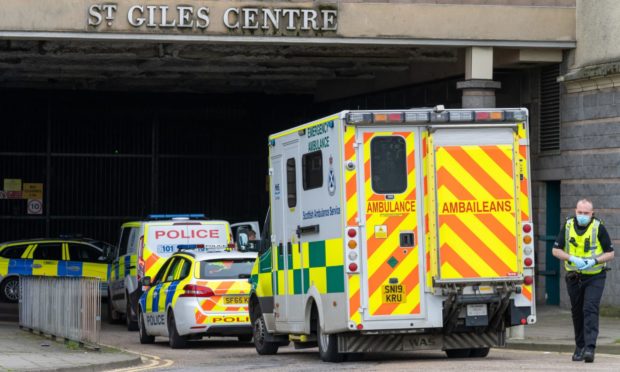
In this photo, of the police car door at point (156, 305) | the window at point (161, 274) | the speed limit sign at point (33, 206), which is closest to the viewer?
the police car door at point (156, 305)

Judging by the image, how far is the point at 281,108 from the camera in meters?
39.6

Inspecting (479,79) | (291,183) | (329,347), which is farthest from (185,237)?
(329,347)

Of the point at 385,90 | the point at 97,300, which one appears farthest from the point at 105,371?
the point at 385,90

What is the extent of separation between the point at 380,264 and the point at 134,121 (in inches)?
1007

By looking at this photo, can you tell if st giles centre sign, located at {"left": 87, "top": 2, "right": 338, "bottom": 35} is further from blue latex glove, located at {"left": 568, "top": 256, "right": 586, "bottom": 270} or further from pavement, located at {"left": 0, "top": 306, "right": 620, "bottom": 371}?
blue latex glove, located at {"left": 568, "top": 256, "right": 586, "bottom": 270}

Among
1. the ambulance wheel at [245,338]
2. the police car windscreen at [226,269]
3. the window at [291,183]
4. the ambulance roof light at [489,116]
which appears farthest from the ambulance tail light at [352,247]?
the ambulance wheel at [245,338]

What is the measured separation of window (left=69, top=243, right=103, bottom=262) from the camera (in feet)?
104

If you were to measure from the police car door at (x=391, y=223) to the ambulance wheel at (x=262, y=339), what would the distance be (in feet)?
9.83

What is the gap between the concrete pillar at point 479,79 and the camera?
2525 centimetres

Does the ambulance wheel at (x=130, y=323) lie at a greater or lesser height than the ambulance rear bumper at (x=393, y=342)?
lesser

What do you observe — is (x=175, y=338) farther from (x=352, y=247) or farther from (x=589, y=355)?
(x=589, y=355)

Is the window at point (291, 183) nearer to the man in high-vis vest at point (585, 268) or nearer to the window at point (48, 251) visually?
the man in high-vis vest at point (585, 268)

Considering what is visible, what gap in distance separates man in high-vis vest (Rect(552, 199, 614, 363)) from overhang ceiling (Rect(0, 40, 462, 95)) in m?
11.7

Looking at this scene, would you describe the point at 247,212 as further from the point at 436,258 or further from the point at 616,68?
the point at 436,258
